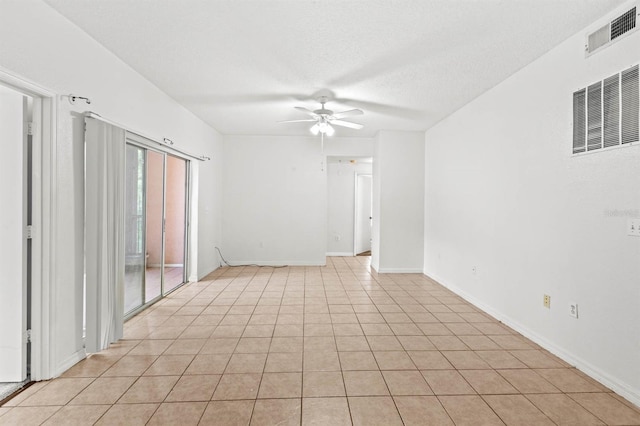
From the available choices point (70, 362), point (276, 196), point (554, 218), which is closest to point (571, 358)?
point (554, 218)

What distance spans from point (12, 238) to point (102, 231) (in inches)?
21.1

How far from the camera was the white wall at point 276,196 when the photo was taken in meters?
6.31

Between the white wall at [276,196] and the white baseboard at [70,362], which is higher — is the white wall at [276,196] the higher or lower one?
the higher one

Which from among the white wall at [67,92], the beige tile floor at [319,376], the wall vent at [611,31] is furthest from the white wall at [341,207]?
the wall vent at [611,31]

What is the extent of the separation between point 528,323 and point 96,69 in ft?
15.2

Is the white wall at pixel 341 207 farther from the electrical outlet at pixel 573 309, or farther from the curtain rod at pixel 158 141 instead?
the electrical outlet at pixel 573 309

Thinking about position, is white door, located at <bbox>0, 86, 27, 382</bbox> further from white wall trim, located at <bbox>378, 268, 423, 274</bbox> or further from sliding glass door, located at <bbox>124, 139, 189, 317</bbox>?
white wall trim, located at <bbox>378, 268, 423, 274</bbox>

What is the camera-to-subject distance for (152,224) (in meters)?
Answer: 4.29

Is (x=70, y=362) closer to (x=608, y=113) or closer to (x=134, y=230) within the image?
(x=134, y=230)

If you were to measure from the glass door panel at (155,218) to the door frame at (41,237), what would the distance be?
1.71 meters

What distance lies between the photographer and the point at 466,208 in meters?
4.20

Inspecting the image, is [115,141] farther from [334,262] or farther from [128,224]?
[334,262]

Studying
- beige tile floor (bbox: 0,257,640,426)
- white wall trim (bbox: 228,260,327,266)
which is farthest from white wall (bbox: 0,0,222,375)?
white wall trim (bbox: 228,260,327,266)

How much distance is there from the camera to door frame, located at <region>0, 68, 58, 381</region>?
2168 mm
